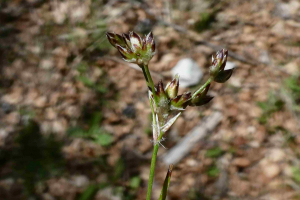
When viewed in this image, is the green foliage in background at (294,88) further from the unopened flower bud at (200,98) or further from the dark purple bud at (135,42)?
the dark purple bud at (135,42)

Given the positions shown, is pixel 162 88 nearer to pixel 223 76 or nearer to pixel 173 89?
pixel 173 89

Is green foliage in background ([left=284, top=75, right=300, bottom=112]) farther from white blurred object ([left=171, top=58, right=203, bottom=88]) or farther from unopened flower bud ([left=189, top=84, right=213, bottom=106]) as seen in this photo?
unopened flower bud ([left=189, top=84, right=213, bottom=106])

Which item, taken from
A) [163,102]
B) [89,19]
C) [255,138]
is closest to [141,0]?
[89,19]

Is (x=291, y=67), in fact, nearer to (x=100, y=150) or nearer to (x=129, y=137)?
(x=129, y=137)

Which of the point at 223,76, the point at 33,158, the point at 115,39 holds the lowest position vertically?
the point at 223,76

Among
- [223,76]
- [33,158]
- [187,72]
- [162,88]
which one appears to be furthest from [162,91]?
[187,72]
